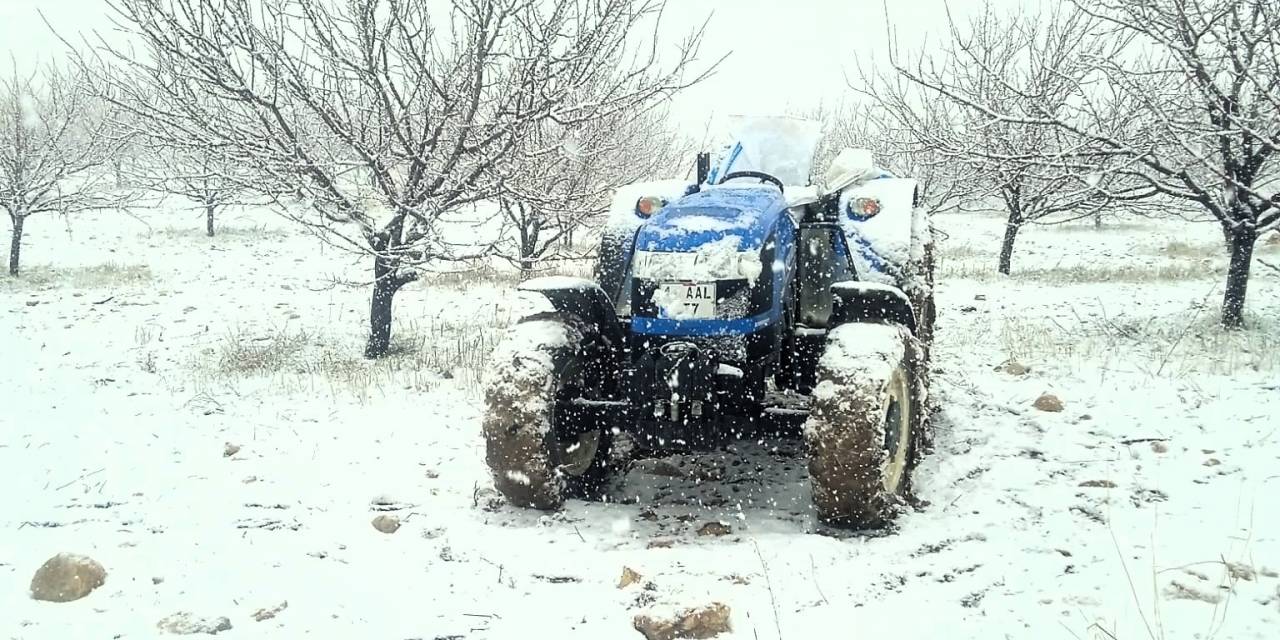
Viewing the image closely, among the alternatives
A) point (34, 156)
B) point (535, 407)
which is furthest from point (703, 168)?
point (34, 156)

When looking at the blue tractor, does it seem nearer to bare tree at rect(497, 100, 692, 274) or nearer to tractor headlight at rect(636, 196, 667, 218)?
tractor headlight at rect(636, 196, 667, 218)

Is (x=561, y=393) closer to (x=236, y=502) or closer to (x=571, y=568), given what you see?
(x=571, y=568)

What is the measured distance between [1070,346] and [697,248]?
4.58m

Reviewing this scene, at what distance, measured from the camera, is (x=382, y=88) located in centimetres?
659

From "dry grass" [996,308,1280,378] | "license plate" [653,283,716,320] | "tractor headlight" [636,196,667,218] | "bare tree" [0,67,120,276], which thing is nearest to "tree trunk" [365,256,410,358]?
"tractor headlight" [636,196,667,218]

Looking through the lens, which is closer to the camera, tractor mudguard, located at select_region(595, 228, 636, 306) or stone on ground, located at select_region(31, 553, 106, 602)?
stone on ground, located at select_region(31, 553, 106, 602)

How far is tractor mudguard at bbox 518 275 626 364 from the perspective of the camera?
4102 millimetres

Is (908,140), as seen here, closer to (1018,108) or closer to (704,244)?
(1018,108)

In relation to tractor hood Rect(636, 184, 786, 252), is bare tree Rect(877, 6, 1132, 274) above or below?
above

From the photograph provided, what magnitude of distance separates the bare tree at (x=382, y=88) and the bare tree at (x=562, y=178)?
44cm

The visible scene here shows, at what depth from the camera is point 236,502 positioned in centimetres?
426

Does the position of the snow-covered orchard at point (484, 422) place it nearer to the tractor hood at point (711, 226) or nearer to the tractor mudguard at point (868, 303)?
the tractor hood at point (711, 226)

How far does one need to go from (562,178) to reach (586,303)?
20.9ft

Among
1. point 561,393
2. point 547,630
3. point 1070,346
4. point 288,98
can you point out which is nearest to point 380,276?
point 288,98
